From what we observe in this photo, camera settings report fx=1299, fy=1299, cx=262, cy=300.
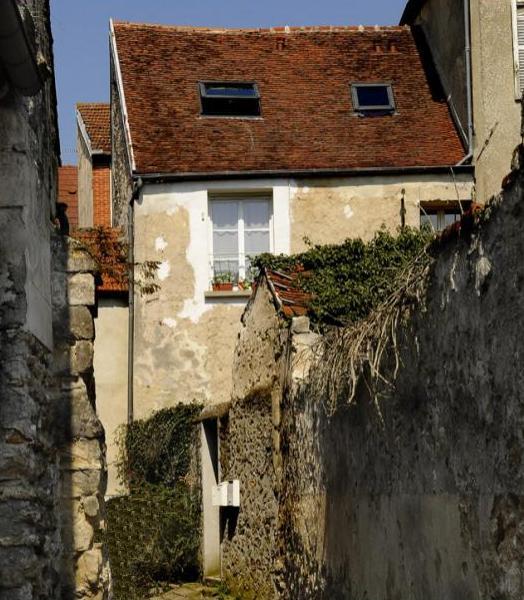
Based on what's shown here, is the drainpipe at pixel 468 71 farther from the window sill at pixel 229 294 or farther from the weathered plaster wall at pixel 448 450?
the weathered plaster wall at pixel 448 450

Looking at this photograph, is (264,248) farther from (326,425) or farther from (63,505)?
(63,505)

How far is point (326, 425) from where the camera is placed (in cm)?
1025

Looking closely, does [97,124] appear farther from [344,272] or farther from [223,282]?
[344,272]

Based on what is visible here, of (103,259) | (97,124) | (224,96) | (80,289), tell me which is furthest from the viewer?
(97,124)

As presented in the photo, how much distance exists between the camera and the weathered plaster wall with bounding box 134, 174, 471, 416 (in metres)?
20.1

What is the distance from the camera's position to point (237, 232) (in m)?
20.5

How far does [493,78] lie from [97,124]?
10.8 meters

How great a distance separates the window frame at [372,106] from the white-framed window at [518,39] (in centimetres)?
223

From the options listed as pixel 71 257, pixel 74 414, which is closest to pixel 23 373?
pixel 74 414

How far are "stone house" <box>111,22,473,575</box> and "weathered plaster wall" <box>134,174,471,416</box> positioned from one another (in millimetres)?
16

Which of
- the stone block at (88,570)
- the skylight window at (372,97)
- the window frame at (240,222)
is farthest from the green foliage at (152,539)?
the stone block at (88,570)

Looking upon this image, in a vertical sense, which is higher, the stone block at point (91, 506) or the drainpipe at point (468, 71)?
the drainpipe at point (468, 71)

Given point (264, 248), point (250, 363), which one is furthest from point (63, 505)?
point (264, 248)

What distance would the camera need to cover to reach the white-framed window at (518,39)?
67.4 feet
